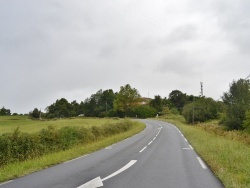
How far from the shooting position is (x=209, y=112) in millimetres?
75250

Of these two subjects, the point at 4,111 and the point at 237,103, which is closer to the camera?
the point at 237,103

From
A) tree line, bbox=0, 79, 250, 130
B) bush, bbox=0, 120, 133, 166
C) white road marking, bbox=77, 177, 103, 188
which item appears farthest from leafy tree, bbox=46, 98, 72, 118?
white road marking, bbox=77, 177, 103, 188

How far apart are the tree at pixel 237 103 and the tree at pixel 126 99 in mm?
61041

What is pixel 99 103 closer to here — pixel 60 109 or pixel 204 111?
pixel 60 109

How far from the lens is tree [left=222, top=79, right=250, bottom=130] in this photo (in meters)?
51.7

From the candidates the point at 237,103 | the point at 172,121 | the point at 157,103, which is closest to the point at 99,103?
the point at 157,103

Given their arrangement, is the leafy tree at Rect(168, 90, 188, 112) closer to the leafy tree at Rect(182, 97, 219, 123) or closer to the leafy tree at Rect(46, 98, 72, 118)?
the leafy tree at Rect(46, 98, 72, 118)

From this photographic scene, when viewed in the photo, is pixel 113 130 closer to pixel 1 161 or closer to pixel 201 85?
pixel 1 161

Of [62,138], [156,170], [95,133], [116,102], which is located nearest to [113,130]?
[95,133]

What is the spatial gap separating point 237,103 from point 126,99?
215ft

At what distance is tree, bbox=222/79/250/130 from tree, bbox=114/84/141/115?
200ft

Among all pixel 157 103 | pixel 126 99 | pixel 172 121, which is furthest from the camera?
pixel 157 103

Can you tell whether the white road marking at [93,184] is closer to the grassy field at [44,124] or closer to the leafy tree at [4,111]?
the grassy field at [44,124]

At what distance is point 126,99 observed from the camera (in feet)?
380
